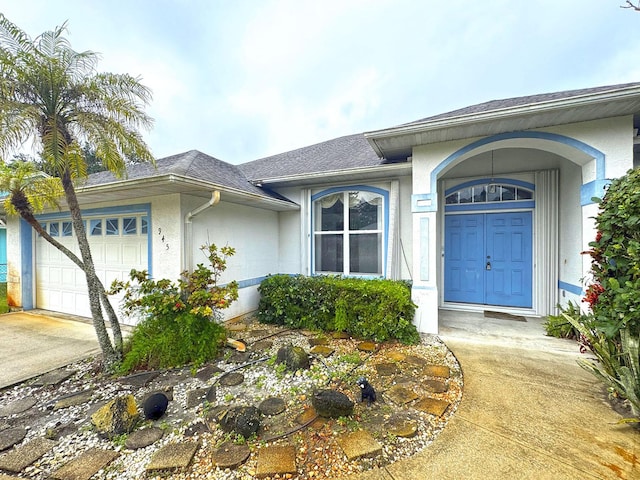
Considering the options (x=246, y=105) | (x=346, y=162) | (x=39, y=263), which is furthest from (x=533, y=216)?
(x=246, y=105)

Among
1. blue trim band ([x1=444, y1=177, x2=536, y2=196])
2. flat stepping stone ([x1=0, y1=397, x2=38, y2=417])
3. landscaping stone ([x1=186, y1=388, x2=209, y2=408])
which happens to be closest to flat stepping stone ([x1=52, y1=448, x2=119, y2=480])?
landscaping stone ([x1=186, y1=388, x2=209, y2=408])

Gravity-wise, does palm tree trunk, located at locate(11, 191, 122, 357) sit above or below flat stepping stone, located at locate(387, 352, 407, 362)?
above

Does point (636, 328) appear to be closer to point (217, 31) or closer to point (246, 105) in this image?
point (217, 31)

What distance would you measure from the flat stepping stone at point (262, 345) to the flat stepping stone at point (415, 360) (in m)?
2.08

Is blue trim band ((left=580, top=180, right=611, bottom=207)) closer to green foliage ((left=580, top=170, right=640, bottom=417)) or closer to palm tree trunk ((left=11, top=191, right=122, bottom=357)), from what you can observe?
green foliage ((left=580, top=170, right=640, bottom=417))

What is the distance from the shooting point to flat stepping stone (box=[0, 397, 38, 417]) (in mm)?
2750

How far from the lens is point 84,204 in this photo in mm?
5652

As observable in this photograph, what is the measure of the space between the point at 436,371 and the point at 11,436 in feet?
14.1

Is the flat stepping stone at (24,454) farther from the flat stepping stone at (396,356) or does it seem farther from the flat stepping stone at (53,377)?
the flat stepping stone at (396,356)

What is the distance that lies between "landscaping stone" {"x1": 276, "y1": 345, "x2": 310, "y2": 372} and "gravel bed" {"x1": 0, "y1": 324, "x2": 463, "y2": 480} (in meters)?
0.08

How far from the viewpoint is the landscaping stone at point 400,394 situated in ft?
9.03

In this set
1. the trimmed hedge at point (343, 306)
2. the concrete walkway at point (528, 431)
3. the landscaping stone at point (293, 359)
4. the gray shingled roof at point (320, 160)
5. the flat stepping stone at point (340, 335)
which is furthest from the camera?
Answer: the gray shingled roof at point (320, 160)

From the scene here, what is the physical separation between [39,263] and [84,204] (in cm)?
275

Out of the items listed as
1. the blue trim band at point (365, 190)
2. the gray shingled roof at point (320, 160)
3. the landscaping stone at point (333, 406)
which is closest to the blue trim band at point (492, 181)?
the blue trim band at point (365, 190)
